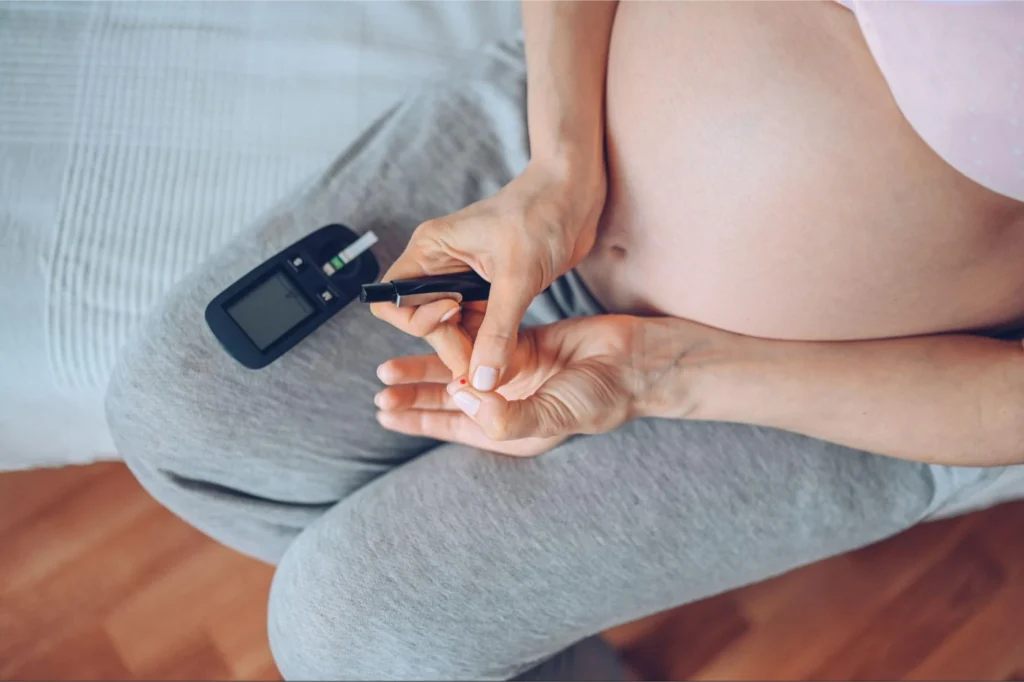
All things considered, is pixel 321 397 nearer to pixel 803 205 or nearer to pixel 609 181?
pixel 609 181

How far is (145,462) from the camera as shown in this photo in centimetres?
65

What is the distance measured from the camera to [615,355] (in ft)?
2.04

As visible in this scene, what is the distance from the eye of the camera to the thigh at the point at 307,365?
0.62 meters

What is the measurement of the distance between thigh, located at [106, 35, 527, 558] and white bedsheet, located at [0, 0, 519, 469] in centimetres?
13

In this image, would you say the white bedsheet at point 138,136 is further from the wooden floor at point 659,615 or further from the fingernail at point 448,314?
the fingernail at point 448,314

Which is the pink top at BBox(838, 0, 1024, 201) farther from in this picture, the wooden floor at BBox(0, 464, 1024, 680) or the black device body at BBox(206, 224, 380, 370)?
the wooden floor at BBox(0, 464, 1024, 680)

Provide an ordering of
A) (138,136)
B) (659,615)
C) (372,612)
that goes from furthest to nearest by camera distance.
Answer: (659,615) < (138,136) < (372,612)

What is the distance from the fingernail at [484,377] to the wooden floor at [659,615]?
22.5 inches

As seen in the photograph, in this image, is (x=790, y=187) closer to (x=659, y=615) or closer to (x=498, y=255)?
(x=498, y=255)

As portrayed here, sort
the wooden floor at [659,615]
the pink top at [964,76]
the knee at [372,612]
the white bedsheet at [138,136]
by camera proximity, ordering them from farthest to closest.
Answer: the wooden floor at [659,615], the white bedsheet at [138,136], the knee at [372,612], the pink top at [964,76]

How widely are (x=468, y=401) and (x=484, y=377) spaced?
2cm

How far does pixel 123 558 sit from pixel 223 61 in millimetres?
645

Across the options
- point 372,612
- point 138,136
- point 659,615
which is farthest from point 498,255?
point 659,615

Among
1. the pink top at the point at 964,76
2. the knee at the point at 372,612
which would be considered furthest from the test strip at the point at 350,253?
the pink top at the point at 964,76
